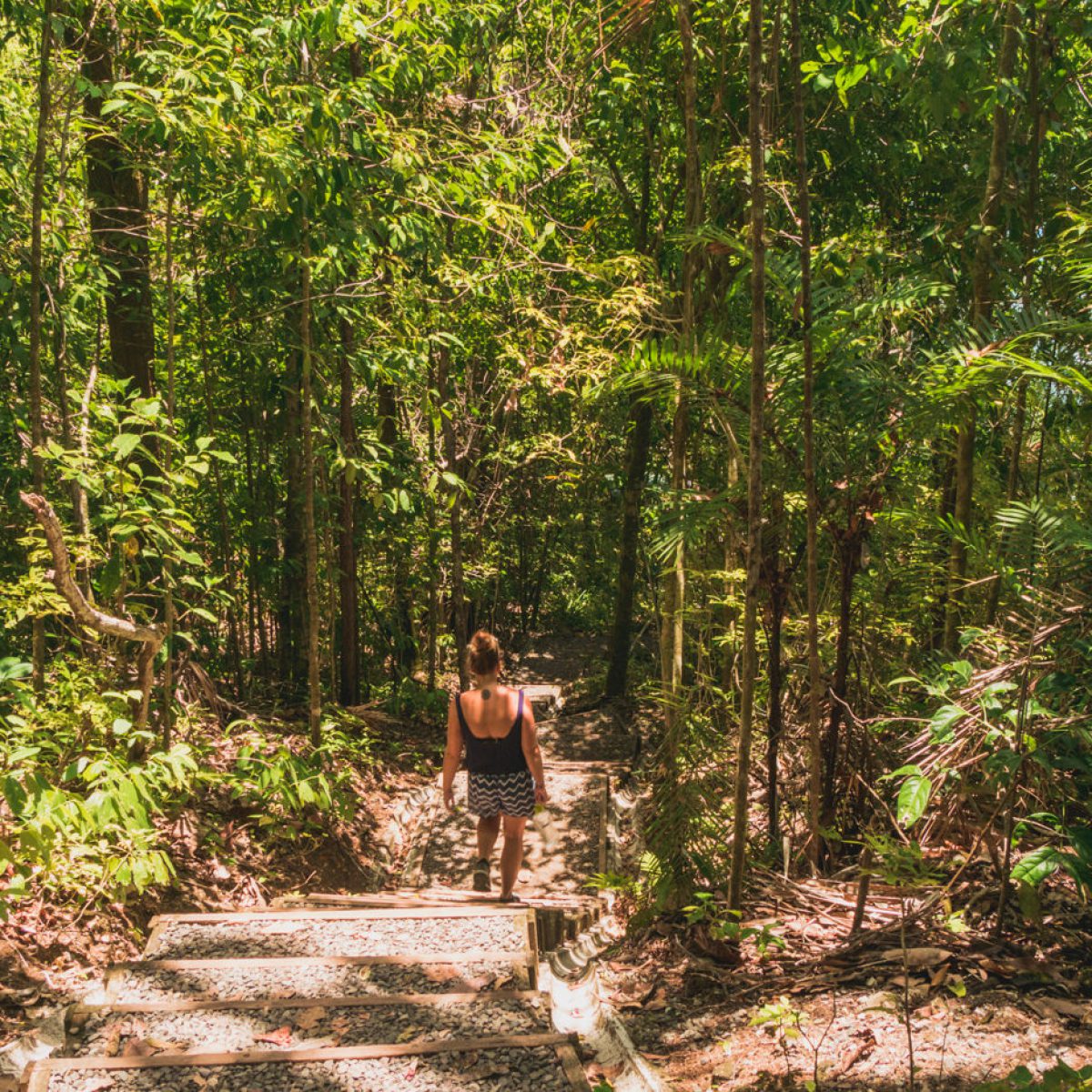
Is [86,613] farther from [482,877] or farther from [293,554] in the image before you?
[293,554]

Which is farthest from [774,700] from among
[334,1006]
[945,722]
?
[334,1006]

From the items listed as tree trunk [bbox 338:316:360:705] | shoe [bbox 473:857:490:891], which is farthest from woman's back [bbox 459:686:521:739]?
tree trunk [bbox 338:316:360:705]

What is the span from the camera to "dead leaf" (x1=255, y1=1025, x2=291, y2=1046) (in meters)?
3.30

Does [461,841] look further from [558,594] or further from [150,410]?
[558,594]

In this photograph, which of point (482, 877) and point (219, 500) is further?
point (219, 500)

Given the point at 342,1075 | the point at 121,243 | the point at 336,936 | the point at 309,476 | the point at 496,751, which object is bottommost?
the point at 336,936

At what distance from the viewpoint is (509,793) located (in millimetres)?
5270

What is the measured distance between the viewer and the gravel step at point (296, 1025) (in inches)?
129

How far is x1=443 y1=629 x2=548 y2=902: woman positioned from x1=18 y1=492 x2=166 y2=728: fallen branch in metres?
1.71

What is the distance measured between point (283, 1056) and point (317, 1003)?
510 millimetres

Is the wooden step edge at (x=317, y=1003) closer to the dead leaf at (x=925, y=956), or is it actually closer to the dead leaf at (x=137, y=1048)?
the dead leaf at (x=137, y=1048)

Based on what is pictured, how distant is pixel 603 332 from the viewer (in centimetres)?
738

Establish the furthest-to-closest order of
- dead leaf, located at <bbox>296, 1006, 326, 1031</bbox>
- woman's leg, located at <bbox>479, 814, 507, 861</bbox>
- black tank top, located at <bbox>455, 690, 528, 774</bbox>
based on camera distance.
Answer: woman's leg, located at <bbox>479, 814, 507, 861</bbox> → black tank top, located at <bbox>455, 690, 528, 774</bbox> → dead leaf, located at <bbox>296, 1006, 326, 1031</bbox>

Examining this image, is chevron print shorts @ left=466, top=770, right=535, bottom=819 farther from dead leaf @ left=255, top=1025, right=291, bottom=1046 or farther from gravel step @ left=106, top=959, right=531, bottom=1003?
dead leaf @ left=255, top=1025, right=291, bottom=1046
